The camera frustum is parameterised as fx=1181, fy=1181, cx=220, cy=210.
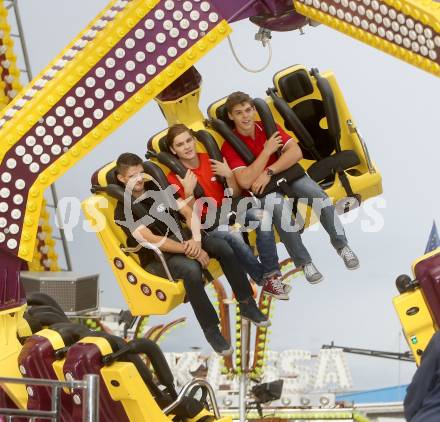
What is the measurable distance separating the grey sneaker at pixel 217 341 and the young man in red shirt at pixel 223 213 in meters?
0.37

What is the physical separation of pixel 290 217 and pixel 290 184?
0.19 metres

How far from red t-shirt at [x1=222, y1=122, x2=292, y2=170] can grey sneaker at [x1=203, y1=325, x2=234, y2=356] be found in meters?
0.93

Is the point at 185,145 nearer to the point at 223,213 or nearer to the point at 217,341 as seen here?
the point at 223,213

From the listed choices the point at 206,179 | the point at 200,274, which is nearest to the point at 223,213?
the point at 206,179

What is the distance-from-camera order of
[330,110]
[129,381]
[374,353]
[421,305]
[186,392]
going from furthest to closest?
[374,353], [330,110], [186,392], [129,381], [421,305]

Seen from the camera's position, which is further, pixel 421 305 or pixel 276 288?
pixel 276 288

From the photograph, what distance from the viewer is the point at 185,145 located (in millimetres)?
6656

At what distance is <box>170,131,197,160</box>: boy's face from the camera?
6656 millimetres

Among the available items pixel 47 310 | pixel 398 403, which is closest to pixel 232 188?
pixel 47 310

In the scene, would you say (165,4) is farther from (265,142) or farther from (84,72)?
(265,142)

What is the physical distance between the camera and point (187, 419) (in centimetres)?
665

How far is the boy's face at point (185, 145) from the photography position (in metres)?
6.66

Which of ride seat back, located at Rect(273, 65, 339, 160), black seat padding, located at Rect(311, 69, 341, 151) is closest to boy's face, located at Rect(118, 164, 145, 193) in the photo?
ride seat back, located at Rect(273, 65, 339, 160)

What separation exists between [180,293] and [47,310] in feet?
4.07
